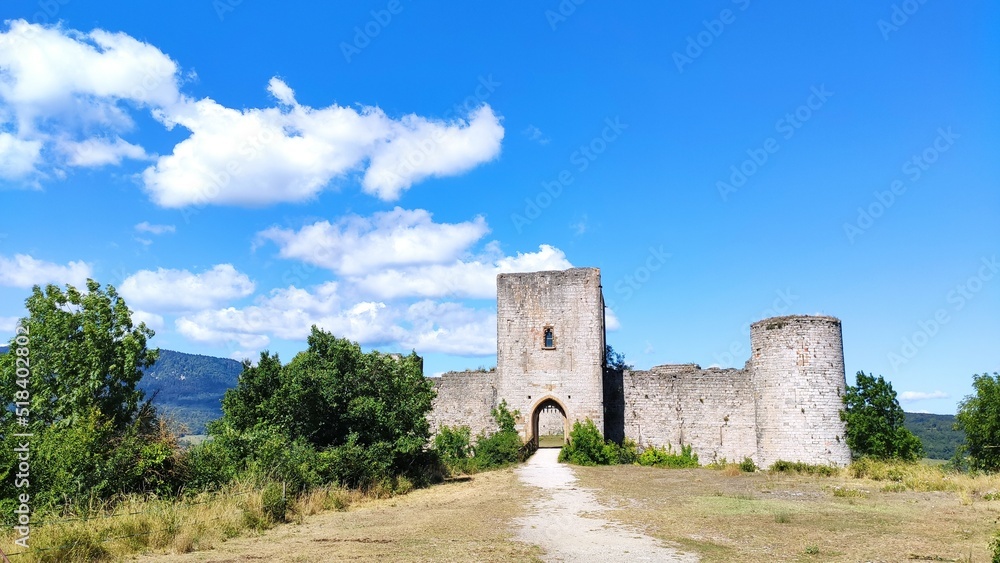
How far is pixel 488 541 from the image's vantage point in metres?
10.3

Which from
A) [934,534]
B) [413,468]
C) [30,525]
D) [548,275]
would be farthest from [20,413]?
[548,275]

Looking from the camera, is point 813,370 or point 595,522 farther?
point 813,370

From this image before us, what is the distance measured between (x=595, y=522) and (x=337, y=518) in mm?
5243

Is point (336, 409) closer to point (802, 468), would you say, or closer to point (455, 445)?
point (455, 445)

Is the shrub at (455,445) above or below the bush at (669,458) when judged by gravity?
above

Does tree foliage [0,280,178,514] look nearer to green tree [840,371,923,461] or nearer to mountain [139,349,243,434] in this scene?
green tree [840,371,923,461]

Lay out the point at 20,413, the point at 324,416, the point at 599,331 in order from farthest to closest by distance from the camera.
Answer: the point at 599,331, the point at 324,416, the point at 20,413

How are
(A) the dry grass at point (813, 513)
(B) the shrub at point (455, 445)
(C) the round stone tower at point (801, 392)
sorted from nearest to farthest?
1. (A) the dry grass at point (813, 513)
2. (C) the round stone tower at point (801, 392)
3. (B) the shrub at point (455, 445)

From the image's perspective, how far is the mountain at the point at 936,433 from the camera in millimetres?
49513

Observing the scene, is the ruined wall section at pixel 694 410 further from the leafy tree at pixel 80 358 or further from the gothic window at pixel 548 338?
the leafy tree at pixel 80 358

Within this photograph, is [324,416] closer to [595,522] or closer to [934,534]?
[595,522]

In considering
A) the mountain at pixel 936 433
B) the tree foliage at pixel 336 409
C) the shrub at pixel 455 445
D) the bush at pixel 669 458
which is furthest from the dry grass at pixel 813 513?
the mountain at pixel 936 433

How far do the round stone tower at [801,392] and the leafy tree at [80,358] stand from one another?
20.2 metres

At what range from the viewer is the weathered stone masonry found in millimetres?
23453
